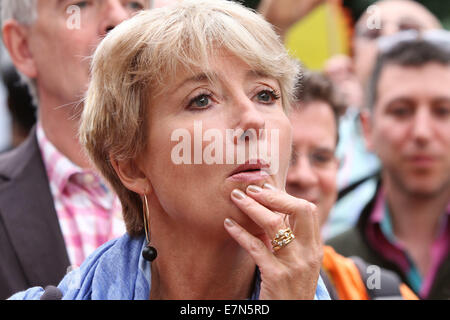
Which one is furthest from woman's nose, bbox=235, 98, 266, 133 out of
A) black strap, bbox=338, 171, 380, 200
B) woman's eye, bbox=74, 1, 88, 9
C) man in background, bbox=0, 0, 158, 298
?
black strap, bbox=338, 171, 380, 200

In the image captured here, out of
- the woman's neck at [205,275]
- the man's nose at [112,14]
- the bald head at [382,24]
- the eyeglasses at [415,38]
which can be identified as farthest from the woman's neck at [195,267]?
the bald head at [382,24]

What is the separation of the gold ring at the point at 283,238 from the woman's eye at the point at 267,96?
39 centimetres

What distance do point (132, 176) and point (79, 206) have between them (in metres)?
0.47

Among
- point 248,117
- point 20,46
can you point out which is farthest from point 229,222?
point 20,46

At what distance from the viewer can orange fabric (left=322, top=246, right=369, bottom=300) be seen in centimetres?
227

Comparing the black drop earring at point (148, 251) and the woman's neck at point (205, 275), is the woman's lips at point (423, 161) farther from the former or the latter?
the black drop earring at point (148, 251)

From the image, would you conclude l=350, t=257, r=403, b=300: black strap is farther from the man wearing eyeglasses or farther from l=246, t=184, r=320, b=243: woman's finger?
the man wearing eyeglasses

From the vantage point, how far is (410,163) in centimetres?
361

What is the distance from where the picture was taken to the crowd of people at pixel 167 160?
5.97ft

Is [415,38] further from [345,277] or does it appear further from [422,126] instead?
[345,277]

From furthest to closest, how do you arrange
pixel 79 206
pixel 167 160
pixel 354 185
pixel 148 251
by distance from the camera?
1. pixel 354 185
2. pixel 79 206
3. pixel 148 251
4. pixel 167 160

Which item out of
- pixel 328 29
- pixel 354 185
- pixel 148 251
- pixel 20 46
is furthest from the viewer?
pixel 328 29

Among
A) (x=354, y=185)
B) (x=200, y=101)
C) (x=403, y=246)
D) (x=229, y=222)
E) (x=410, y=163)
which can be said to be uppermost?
(x=200, y=101)
